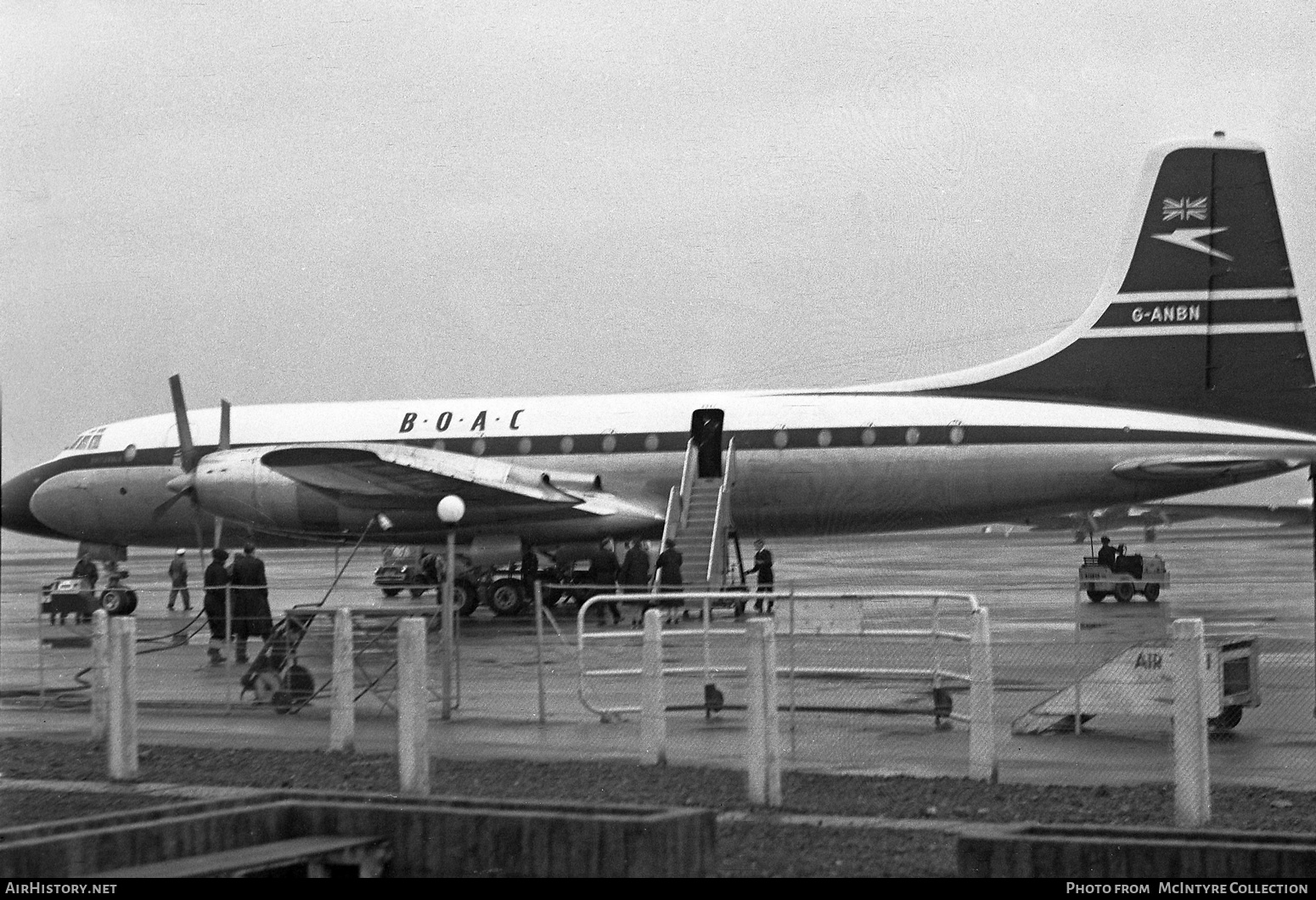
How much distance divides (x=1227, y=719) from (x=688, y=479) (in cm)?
1530

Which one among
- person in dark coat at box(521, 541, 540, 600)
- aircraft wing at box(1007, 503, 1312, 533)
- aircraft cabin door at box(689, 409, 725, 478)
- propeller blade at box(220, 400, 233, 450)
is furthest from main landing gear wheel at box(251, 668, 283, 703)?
propeller blade at box(220, 400, 233, 450)

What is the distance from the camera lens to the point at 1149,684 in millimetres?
11523

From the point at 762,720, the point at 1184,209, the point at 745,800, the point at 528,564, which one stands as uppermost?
the point at 1184,209

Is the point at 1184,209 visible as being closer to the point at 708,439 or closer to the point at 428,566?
the point at 708,439

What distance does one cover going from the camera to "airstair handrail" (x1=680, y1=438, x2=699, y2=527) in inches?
1032

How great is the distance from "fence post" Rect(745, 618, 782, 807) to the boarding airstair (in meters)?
14.6

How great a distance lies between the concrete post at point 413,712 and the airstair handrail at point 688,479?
16.3 m

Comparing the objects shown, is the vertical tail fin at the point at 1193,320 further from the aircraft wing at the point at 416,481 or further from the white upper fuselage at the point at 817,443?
the aircraft wing at the point at 416,481

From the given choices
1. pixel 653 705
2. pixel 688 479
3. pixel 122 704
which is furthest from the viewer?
pixel 688 479

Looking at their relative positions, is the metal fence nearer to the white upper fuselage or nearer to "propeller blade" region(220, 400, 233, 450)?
the white upper fuselage

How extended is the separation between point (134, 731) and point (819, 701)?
5.08m

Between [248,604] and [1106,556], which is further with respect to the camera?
[1106,556]

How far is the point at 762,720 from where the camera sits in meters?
8.88

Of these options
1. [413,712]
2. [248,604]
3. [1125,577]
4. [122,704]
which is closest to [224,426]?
[248,604]
